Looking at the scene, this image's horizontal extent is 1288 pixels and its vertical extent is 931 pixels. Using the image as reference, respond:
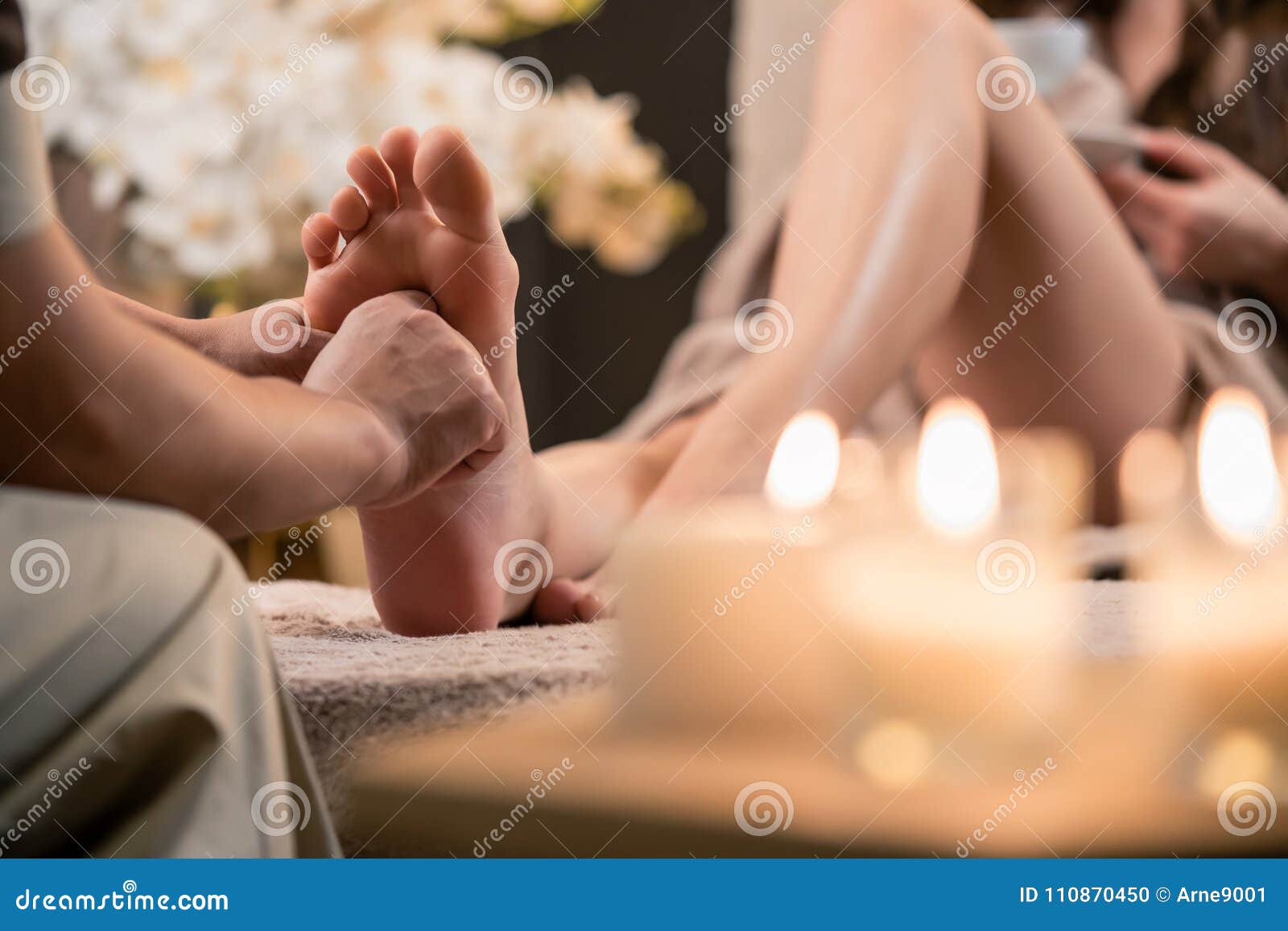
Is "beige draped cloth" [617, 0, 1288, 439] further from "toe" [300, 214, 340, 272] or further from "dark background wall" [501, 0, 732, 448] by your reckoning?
"toe" [300, 214, 340, 272]

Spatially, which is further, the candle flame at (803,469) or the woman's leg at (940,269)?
the woman's leg at (940,269)

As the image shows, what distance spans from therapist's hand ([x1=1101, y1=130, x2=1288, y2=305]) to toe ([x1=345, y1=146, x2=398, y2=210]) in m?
0.45

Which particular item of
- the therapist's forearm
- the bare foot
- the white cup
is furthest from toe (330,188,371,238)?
the white cup

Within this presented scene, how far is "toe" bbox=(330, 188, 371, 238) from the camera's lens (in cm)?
40

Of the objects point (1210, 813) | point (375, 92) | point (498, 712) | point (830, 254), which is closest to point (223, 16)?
point (375, 92)

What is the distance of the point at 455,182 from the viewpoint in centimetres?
37

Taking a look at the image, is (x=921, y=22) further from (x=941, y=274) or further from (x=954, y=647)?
(x=954, y=647)

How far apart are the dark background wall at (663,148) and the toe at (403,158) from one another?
426 mm

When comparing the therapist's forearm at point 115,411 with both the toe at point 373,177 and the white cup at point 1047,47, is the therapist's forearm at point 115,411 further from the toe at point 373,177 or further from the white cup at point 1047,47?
the white cup at point 1047,47

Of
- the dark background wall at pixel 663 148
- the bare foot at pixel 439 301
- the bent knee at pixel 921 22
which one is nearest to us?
the bare foot at pixel 439 301

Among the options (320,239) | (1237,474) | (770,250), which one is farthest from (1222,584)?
(770,250)

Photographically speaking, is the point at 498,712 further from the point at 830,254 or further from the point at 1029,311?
the point at 1029,311

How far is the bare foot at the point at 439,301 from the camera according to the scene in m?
0.36

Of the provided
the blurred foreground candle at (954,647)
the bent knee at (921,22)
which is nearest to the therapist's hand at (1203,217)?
the bent knee at (921,22)
